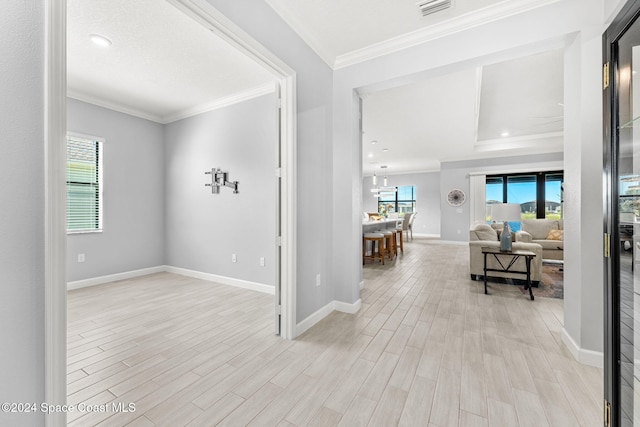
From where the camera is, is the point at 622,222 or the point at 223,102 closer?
the point at 622,222

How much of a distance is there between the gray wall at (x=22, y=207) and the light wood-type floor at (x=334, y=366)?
792 millimetres

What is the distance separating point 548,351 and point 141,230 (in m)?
5.60

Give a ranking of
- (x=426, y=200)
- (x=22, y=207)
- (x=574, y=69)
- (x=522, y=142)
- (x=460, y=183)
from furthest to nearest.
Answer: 1. (x=426, y=200)
2. (x=460, y=183)
3. (x=522, y=142)
4. (x=574, y=69)
5. (x=22, y=207)

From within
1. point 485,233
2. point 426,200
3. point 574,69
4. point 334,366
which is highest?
point 574,69

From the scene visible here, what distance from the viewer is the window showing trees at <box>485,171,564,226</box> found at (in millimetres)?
7500

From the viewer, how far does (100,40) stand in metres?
2.62

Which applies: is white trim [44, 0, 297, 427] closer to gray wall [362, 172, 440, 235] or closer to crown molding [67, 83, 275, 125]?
crown molding [67, 83, 275, 125]

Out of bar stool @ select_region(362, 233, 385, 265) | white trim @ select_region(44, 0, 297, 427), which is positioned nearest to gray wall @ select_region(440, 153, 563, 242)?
bar stool @ select_region(362, 233, 385, 265)

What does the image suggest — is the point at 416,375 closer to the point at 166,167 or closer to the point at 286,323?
the point at 286,323

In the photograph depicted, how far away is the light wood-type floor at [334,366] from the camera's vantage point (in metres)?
1.50

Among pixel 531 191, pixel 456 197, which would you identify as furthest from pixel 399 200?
pixel 531 191

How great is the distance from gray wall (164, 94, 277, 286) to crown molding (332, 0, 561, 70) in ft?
4.39

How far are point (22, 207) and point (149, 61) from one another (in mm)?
2831

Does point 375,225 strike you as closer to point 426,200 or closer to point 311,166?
point 311,166
